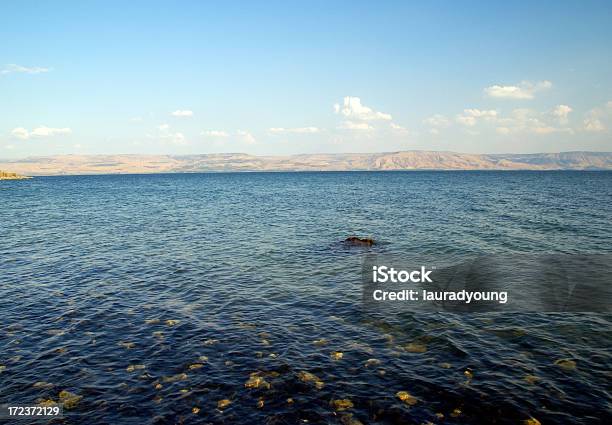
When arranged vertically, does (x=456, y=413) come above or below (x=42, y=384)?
below

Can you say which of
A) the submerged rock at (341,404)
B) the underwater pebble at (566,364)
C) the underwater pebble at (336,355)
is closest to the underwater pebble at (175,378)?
the submerged rock at (341,404)

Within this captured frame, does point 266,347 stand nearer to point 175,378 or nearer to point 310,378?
point 310,378

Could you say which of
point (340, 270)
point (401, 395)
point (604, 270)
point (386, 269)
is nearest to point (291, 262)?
point (340, 270)

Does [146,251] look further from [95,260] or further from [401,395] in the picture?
[401,395]

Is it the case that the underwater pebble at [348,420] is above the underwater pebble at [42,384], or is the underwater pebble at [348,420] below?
below

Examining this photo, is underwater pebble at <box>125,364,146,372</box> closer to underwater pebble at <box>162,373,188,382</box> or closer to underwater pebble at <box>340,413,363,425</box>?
underwater pebble at <box>162,373,188,382</box>

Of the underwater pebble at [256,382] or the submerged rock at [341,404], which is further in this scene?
the underwater pebble at [256,382]

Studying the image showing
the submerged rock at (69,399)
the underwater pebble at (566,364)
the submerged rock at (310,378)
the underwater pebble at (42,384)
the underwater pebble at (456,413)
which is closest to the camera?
the underwater pebble at (456,413)

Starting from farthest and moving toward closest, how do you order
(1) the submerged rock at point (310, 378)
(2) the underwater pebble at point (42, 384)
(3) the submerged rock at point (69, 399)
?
(1) the submerged rock at point (310, 378) < (2) the underwater pebble at point (42, 384) < (3) the submerged rock at point (69, 399)

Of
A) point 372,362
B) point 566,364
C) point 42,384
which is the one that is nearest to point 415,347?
point 372,362

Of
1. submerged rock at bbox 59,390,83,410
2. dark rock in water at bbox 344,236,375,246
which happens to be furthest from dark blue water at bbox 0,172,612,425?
dark rock in water at bbox 344,236,375,246

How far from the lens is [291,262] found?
1467 inches

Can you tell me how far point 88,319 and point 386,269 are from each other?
23446mm

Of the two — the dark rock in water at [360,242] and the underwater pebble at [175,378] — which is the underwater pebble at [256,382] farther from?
the dark rock in water at [360,242]
